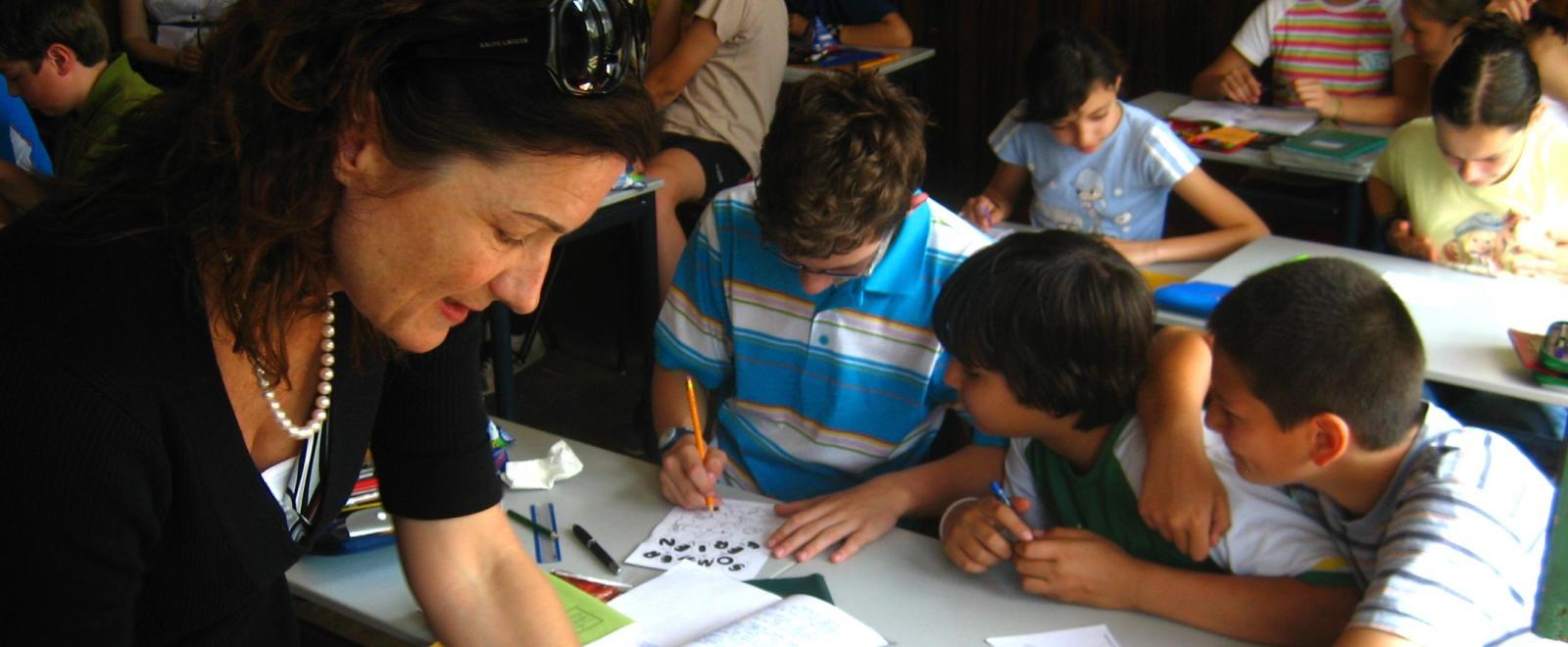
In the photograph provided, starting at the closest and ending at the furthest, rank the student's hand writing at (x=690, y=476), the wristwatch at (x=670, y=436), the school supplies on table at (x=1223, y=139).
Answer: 1. the student's hand writing at (x=690, y=476)
2. the wristwatch at (x=670, y=436)
3. the school supplies on table at (x=1223, y=139)

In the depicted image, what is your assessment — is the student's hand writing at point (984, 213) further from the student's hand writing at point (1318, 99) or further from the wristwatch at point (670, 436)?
the wristwatch at point (670, 436)

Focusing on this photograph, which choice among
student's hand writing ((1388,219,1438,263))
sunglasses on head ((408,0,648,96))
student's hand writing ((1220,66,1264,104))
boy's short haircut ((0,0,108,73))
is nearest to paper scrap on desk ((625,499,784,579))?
sunglasses on head ((408,0,648,96))

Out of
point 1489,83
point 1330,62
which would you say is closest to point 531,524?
point 1489,83

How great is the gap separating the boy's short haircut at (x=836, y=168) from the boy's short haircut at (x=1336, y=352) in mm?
531

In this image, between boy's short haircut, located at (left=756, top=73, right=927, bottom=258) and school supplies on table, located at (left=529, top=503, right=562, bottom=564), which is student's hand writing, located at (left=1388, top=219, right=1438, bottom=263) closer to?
boy's short haircut, located at (left=756, top=73, right=927, bottom=258)

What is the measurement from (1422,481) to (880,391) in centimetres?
76

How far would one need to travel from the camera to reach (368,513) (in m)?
1.61

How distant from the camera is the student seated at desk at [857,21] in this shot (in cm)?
523

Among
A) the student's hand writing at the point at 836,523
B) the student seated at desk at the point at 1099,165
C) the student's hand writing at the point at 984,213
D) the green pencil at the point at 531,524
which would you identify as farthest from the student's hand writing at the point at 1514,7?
the green pencil at the point at 531,524

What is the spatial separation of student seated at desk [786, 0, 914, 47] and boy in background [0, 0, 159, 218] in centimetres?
271

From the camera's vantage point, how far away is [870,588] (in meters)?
1.52

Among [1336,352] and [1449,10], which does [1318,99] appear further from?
[1336,352]

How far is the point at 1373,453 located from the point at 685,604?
0.80 meters

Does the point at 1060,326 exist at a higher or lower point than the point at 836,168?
lower
